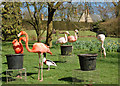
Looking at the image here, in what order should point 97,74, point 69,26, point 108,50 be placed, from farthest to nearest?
point 69,26 < point 108,50 < point 97,74

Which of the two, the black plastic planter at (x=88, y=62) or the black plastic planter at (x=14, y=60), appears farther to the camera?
the black plastic planter at (x=14, y=60)

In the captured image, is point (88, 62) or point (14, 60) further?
point (14, 60)

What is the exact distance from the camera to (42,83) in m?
5.29

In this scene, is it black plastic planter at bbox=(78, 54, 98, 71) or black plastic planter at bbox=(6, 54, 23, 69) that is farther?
black plastic planter at bbox=(6, 54, 23, 69)

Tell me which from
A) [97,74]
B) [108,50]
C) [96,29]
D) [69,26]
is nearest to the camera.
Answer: [97,74]

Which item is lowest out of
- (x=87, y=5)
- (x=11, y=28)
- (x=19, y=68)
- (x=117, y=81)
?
(x=117, y=81)

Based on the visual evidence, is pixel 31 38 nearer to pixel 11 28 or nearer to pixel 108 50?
pixel 11 28

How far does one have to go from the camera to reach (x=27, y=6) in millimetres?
16234

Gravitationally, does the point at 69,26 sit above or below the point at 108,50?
above

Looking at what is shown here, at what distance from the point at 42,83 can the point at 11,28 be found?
15426mm

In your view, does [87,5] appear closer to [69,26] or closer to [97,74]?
[97,74]

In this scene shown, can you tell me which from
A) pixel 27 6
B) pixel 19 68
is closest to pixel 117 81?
pixel 19 68

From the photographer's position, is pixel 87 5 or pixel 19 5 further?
pixel 19 5

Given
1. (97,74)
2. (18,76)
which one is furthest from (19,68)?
(97,74)
